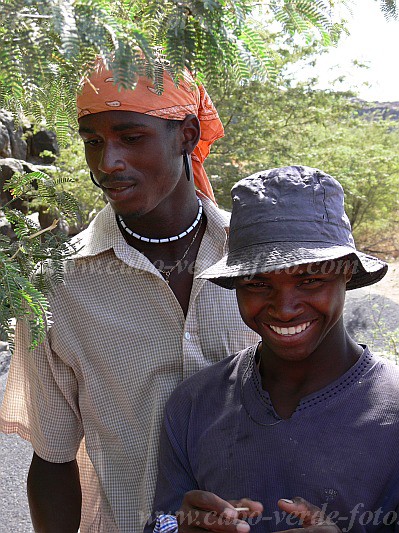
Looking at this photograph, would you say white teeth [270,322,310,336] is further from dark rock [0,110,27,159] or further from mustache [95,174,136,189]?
dark rock [0,110,27,159]

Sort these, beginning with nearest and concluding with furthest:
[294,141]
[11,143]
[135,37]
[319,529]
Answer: [135,37]
[319,529]
[11,143]
[294,141]

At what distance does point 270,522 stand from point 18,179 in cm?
106

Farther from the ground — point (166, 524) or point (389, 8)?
point (389, 8)

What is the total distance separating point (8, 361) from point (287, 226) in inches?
229

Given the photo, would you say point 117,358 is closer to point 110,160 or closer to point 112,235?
point 112,235

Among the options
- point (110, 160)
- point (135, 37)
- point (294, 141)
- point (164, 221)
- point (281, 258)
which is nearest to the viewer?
point (135, 37)

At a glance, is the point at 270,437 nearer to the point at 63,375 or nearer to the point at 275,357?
the point at 275,357

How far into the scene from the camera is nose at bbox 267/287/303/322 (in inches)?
62.2

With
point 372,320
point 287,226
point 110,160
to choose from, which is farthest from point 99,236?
point 372,320

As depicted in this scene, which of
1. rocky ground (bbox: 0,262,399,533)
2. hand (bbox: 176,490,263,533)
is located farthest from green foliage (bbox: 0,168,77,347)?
rocky ground (bbox: 0,262,399,533)

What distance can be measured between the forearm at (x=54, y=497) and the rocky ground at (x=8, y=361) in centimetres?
254

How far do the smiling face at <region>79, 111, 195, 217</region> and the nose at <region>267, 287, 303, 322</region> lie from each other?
489 millimetres

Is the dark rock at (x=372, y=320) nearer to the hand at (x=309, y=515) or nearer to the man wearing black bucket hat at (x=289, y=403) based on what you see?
the man wearing black bucket hat at (x=289, y=403)

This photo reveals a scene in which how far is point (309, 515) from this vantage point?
138cm
